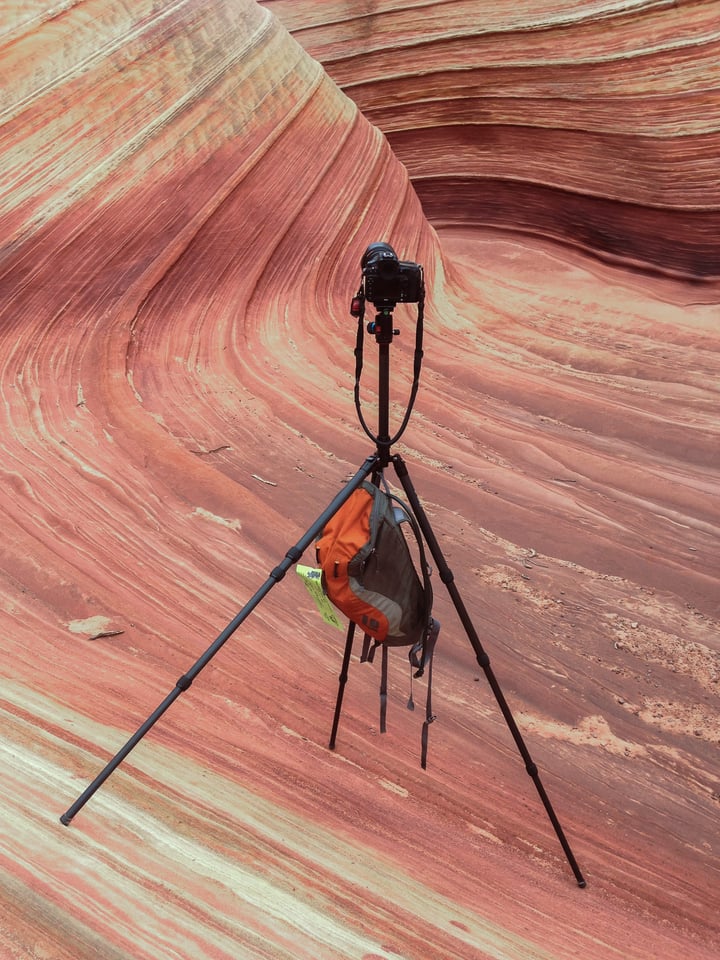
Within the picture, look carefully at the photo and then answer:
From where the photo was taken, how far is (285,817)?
1.34 m

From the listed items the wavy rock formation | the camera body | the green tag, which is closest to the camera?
the camera body

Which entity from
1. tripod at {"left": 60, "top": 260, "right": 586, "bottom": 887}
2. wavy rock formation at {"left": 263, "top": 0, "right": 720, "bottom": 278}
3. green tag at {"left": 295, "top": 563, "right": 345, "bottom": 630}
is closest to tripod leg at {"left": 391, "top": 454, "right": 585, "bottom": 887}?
tripod at {"left": 60, "top": 260, "right": 586, "bottom": 887}

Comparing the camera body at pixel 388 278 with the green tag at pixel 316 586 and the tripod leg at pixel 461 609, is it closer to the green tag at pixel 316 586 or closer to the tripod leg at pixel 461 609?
the tripod leg at pixel 461 609

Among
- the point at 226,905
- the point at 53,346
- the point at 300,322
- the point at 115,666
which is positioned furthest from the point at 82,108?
the point at 226,905

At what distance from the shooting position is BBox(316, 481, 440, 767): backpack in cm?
124

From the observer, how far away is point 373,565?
125cm

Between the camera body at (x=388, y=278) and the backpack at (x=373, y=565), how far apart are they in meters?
0.31

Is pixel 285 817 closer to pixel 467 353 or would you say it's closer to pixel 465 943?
pixel 465 943

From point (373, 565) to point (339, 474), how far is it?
120 centimetres

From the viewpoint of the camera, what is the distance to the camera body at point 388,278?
3.68ft

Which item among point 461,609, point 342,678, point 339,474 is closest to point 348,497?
point 461,609

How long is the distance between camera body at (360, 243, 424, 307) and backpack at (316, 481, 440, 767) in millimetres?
308

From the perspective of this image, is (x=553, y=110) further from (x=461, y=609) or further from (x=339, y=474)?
(x=461, y=609)

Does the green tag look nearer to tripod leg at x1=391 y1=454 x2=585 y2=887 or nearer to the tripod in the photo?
the tripod
